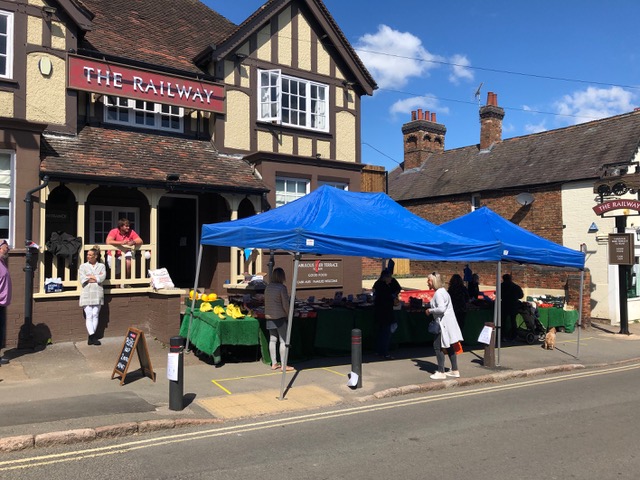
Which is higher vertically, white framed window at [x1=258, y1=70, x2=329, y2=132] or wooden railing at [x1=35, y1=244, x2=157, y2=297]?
white framed window at [x1=258, y1=70, x2=329, y2=132]

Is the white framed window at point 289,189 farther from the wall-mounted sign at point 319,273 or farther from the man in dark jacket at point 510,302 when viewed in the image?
the man in dark jacket at point 510,302

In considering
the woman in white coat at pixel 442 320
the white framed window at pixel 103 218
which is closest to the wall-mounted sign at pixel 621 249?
the woman in white coat at pixel 442 320

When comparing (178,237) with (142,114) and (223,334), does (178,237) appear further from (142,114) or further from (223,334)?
(223,334)

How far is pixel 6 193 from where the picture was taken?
1057cm

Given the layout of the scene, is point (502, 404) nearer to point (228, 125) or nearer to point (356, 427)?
point (356, 427)

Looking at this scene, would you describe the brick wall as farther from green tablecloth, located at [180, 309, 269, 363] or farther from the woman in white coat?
the woman in white coat

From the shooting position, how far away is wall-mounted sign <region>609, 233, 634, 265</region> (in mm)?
16047

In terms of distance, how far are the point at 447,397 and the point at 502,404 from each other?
0.83 metres

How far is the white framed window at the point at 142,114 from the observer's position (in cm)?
1296

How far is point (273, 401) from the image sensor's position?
24.8ft

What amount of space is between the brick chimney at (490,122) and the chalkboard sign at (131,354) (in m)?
22.2

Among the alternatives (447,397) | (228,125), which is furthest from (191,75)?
(447,397)

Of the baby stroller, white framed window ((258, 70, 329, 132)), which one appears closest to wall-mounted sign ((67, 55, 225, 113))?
white framed window ((258, 70, 329, 132))

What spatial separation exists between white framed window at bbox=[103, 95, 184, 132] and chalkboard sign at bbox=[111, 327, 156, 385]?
6.71 meters
